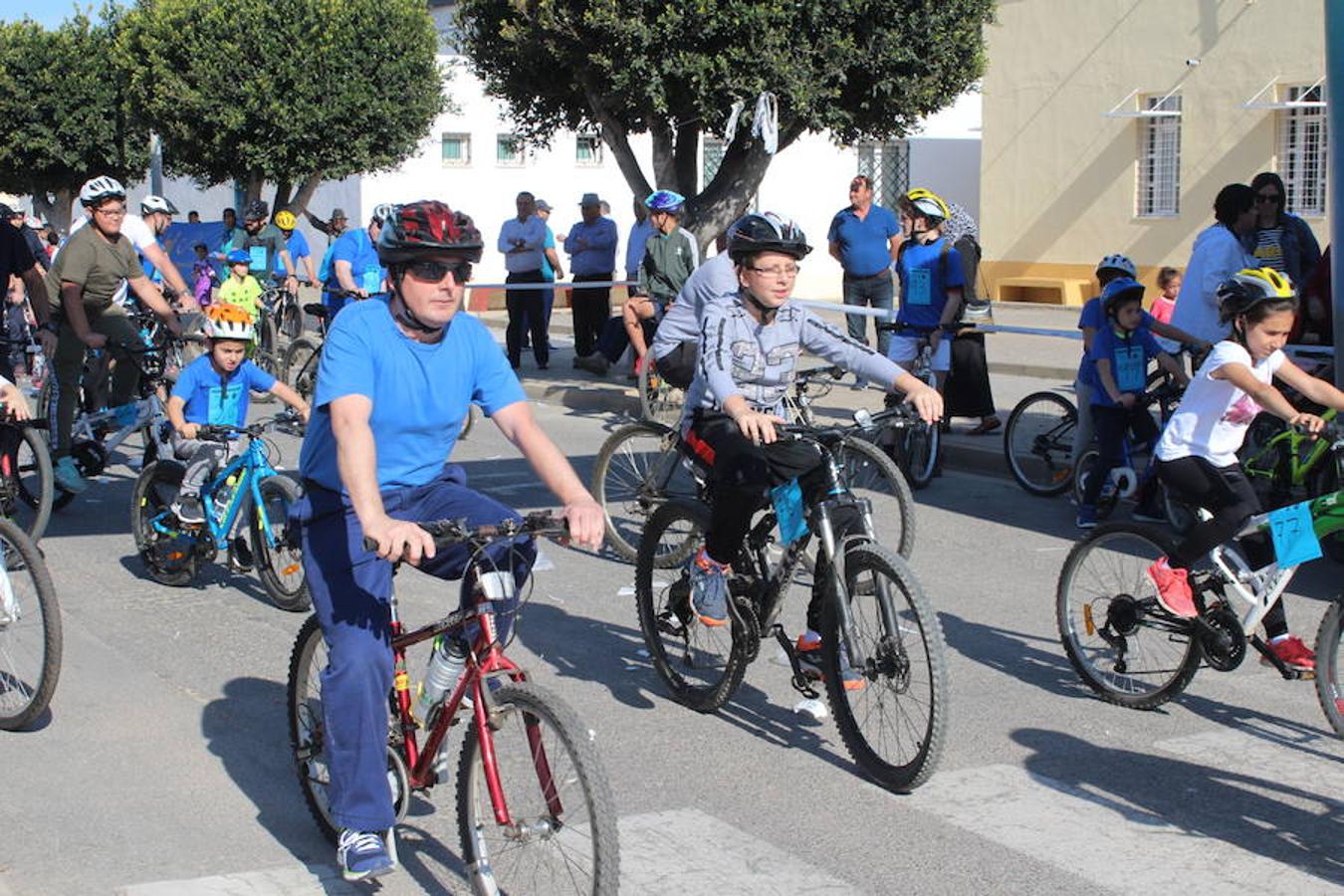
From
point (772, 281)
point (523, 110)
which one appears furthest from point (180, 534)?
point (523, 110)

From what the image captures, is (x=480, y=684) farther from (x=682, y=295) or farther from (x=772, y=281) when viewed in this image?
(x=682, y=295)

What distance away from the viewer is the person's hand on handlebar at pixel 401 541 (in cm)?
398

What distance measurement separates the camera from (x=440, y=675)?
15.0ft

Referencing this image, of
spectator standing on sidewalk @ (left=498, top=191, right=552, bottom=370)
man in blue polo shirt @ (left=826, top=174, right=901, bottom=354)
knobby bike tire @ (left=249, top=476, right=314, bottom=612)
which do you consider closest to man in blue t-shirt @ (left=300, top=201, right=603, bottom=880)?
knobby bike tire @ (left=249, top=476, right=314, bottom=612)

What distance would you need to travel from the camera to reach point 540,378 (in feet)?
59.1

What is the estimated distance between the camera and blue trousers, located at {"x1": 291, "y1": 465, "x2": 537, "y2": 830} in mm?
4453

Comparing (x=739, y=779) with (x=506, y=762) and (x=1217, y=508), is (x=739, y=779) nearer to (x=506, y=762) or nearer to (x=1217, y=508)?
(x=506, y=762)

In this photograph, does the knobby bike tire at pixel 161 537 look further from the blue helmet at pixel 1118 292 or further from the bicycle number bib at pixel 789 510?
the blue helmet at pixel 1118 292

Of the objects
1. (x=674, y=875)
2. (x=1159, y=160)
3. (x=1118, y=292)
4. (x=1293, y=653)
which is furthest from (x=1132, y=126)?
(x=674, y=875)

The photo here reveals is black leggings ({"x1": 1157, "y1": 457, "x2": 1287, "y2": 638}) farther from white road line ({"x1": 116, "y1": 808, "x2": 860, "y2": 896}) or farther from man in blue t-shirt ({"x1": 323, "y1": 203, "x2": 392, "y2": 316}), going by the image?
man in blue t-shirt ({"x1": 323, "y1": 203, "x2": 392, "y2": 316})

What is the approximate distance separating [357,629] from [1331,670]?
3.47 meters

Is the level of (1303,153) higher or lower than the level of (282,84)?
lower

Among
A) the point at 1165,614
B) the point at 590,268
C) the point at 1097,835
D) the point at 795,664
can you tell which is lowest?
the point at 1097,835

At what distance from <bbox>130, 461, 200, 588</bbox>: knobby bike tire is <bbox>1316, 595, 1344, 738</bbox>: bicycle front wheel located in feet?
17.4
